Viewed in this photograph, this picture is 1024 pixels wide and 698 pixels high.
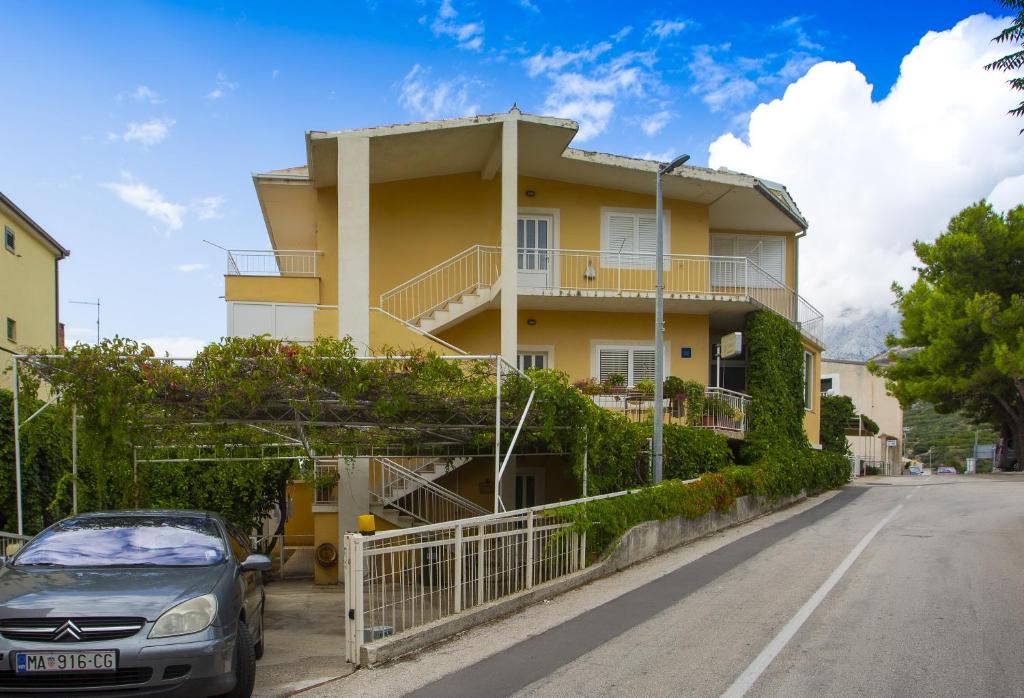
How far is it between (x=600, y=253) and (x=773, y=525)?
7708 mm

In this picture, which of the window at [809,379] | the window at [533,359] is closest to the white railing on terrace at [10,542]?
the window at [533,359]

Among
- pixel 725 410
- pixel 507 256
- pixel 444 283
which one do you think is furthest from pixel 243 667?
pixel 725 410

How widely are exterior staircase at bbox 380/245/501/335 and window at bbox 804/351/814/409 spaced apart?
1084 cm

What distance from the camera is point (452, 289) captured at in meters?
21.3

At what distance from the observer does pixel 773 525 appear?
18562 millimetres

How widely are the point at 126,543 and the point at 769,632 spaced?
19.7 feet

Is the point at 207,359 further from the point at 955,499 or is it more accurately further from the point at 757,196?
the point at 955,499

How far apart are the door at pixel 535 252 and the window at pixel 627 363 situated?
8.10ft

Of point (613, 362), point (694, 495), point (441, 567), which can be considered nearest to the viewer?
point (441, 567)

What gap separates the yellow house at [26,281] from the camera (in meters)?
24.0

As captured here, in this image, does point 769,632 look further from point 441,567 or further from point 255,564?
point 255,564

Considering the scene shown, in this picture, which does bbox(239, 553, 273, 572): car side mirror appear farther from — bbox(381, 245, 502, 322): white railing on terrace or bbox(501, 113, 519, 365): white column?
bbox(381, 245, 502, 322): white railing on terrace

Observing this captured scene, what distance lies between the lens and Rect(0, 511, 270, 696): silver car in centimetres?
589

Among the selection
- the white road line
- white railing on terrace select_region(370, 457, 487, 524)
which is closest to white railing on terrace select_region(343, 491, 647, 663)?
the white road line
